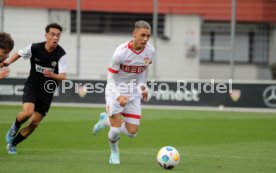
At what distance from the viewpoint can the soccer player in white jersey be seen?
38.2 feet

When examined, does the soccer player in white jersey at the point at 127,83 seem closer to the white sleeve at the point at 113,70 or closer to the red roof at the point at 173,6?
the white sleeve at the point at 113,70

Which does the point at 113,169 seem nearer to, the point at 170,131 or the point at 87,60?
the point at 170,131

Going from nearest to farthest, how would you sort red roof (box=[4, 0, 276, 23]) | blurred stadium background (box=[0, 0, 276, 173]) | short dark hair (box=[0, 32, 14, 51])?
short dark hair (box=[0, 32, 14, 51]), blurred stadium background (box=[0, 0, 276, 173]), red roof (box=[4, 0, 276, 23])

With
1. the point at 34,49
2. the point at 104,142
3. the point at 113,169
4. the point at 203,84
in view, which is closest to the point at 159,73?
the point at 203,84

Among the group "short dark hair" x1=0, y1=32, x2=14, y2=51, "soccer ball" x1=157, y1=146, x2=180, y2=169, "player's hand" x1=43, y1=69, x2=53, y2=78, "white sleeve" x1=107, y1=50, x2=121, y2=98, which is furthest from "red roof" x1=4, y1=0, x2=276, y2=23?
"soccer ball" x1=157, y1=146, x2=180, y2=169

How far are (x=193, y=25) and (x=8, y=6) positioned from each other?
29.5 ft

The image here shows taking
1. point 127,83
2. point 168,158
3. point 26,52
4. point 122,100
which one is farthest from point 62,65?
point 168,158

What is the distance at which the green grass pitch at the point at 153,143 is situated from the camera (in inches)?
446

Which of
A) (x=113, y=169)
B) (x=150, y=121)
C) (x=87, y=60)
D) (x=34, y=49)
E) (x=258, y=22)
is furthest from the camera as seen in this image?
(x=258, y=22)

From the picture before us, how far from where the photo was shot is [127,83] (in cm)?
1203

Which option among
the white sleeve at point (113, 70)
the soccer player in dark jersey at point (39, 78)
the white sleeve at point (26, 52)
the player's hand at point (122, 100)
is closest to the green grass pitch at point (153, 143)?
the soccer player in dark jersey at point (39, 78)

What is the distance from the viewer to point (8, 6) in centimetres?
2536

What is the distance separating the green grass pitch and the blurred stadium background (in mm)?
20

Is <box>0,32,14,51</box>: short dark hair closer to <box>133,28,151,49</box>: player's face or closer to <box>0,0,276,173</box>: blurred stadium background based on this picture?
<box>0,0,276,173</box>: blurred stadium background
